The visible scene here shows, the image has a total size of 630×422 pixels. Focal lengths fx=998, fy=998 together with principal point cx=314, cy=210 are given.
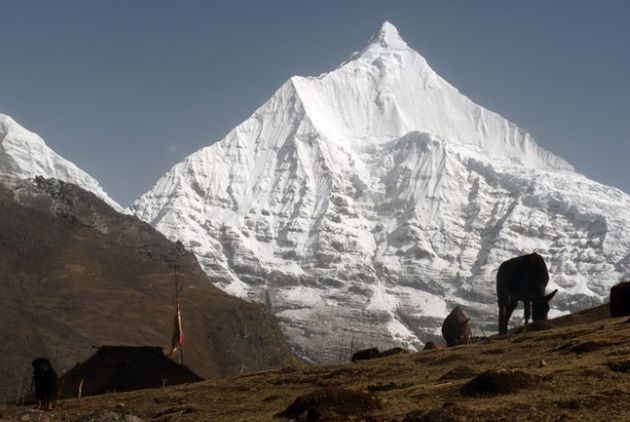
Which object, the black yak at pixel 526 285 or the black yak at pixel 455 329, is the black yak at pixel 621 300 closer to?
the black yak at pixel 526 285

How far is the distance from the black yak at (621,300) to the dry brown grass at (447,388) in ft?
13.5

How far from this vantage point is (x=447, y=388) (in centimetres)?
3319

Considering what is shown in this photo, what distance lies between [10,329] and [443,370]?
430 ft

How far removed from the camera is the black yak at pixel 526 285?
62344 millimetres

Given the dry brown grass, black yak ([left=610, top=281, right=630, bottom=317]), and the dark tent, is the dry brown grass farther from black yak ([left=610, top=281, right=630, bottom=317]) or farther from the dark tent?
the dark tent

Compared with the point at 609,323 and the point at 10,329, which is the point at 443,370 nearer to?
the point at 609,323

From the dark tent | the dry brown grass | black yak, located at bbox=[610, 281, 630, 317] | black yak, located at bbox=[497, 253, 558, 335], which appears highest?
black yak, located at bbox=[497, 253, 558, 335]

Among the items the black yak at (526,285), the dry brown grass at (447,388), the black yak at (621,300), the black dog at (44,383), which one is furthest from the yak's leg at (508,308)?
the black dog at (44,383)

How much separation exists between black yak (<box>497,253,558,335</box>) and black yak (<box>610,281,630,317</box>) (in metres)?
10.6

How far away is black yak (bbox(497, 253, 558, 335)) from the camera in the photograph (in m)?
62.3

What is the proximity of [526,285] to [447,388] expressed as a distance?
1246 inches

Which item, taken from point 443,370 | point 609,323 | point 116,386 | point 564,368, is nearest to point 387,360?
point 443,370

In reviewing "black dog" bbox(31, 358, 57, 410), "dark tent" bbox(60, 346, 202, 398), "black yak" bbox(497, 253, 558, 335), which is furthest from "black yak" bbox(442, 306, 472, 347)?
"black dog" bbox(31, 358, 57, 410)

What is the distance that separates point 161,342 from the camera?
182 metres
